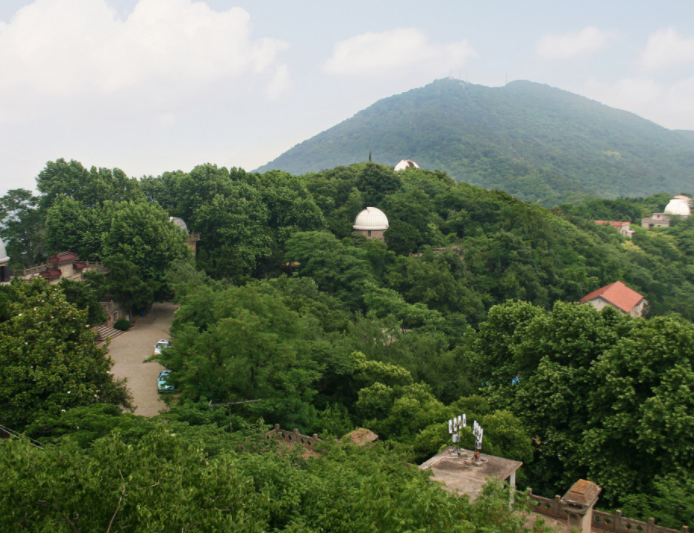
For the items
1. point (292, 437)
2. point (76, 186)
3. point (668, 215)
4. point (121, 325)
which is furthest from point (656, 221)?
point (292, 437)

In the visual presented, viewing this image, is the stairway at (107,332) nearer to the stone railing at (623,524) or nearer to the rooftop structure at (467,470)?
the rooftop structure at (467,470)

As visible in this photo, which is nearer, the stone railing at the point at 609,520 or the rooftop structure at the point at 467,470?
the stone railing at the point at 609,520

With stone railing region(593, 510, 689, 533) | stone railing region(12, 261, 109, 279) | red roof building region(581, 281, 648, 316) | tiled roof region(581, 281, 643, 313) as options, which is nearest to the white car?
stone railing region(12, 261, 109, 279)

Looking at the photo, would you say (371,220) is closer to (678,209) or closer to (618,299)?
(618,299)

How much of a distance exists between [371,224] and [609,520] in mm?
37818

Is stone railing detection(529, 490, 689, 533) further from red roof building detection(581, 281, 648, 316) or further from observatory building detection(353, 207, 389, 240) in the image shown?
red roof building detection(581, 281, 648, 316)

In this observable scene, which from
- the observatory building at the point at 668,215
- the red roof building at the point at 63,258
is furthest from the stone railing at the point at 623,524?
the observatory building at the point at 668,215

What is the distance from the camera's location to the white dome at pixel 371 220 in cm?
4975

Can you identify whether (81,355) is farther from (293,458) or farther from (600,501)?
(600,501)

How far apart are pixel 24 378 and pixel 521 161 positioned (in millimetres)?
180845

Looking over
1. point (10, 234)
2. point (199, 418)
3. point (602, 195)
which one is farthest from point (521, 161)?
point (199, 418)

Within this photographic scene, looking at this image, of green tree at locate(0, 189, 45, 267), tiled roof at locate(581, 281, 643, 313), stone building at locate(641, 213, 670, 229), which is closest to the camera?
green tree at locate(0, 189, 45, 267)

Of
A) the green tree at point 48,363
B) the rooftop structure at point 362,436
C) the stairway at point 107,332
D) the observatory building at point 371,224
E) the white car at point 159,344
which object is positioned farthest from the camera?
the observatory building at point 371,224

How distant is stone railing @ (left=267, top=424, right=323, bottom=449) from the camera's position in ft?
59.7
